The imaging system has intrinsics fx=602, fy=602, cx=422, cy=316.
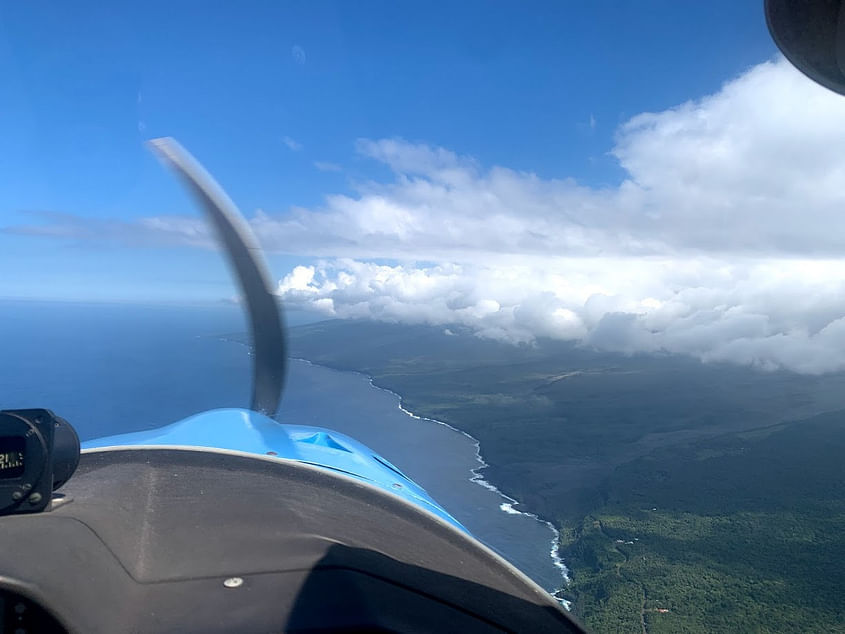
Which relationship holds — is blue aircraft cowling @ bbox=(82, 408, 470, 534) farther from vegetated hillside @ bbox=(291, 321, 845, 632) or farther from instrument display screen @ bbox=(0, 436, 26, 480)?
vegetated hillside @ bbox=(291, 321, 845, 632)

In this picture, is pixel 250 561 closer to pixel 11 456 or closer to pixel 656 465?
pixel 11 456

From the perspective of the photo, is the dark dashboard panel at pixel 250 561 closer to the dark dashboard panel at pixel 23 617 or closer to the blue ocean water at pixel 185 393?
the dark dashboard panel at pixel 23 617

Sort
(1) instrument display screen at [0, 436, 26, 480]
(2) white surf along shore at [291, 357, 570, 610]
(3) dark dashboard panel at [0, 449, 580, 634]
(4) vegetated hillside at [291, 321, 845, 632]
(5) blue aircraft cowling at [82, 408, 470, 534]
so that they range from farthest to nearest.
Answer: (2) white surf along shore at [291, 357, 570, 610] → (4) vegetated hillside at [291, 321, 845, 632] → (5) blue aircraft cowling at [82, 408, 470, 534] → (1) instrument display screen at [0, 436, 26, 480] → (3) dark dashboard panel at [0, 449, 580, 634]

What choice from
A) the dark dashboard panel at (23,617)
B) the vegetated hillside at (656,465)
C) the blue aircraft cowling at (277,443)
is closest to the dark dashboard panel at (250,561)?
the dark dashboard panel at (23,617)

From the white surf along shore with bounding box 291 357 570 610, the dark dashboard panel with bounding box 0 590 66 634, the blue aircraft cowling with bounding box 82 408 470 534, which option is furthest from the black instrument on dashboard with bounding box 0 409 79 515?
the white surf along shore with bounding box 291 357 570 610

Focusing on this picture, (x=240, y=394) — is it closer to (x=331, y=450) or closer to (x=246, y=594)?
(x=331, y=450)

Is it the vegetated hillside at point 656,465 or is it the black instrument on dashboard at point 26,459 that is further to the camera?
the vegetated hillside at point 656,465
